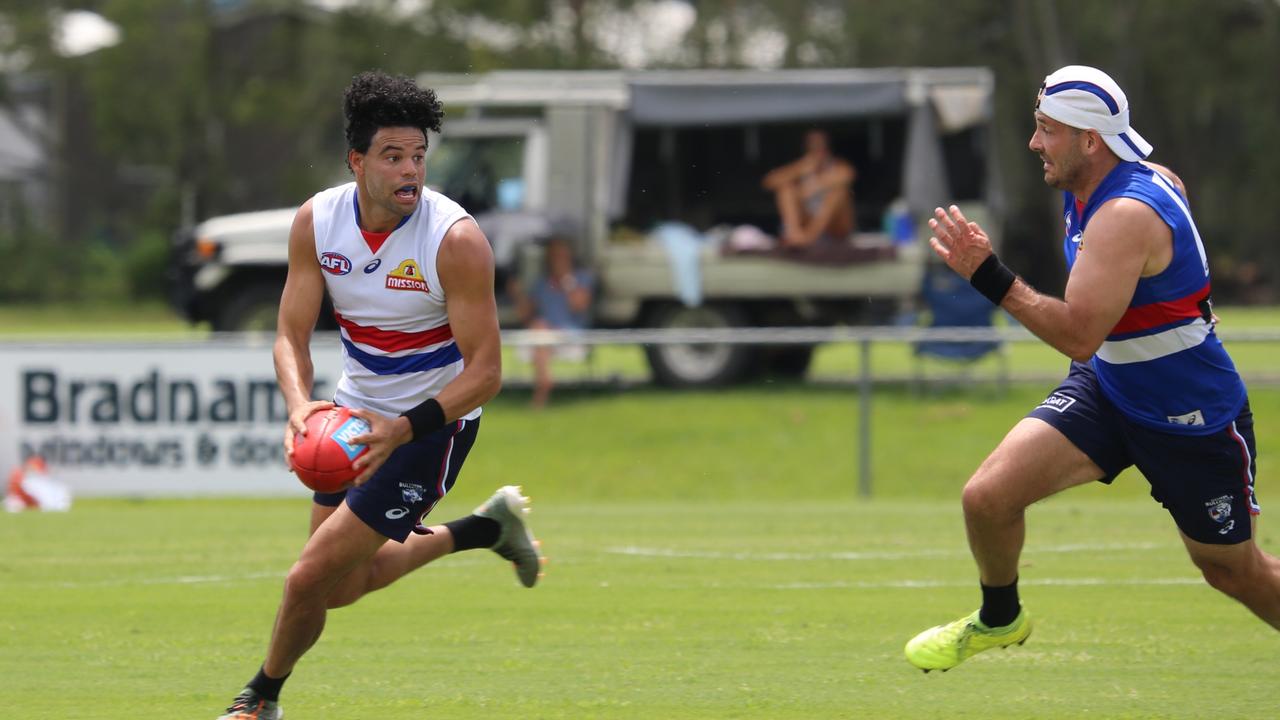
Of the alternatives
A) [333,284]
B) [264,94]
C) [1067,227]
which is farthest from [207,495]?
[264,94]

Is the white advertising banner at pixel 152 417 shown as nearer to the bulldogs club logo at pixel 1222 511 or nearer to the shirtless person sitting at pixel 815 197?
the shirtless person sitting at pixel 815 197

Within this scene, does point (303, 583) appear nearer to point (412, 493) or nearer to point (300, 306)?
point (412, 493)

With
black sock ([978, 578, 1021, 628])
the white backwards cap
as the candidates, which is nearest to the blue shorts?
black sock ([978, 578, 1021, 628])

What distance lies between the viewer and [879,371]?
18219 mm

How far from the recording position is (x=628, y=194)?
→ 21.9m

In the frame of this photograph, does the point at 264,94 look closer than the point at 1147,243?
No

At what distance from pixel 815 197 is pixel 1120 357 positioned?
15061 mm

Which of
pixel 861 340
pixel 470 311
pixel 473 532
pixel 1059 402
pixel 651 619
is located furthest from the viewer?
pixel 861 340

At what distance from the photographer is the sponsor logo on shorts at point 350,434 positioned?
223 inches

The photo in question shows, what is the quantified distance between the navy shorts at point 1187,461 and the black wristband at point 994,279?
691 millimetres

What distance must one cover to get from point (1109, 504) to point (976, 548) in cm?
806

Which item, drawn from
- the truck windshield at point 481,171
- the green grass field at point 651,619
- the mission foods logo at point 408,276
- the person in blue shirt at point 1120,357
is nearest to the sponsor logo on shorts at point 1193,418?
the person in blue shirt at point 1120,357

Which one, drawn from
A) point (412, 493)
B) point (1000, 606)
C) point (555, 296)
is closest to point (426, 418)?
point (412, 493)

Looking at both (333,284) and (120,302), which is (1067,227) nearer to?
(333,284)
